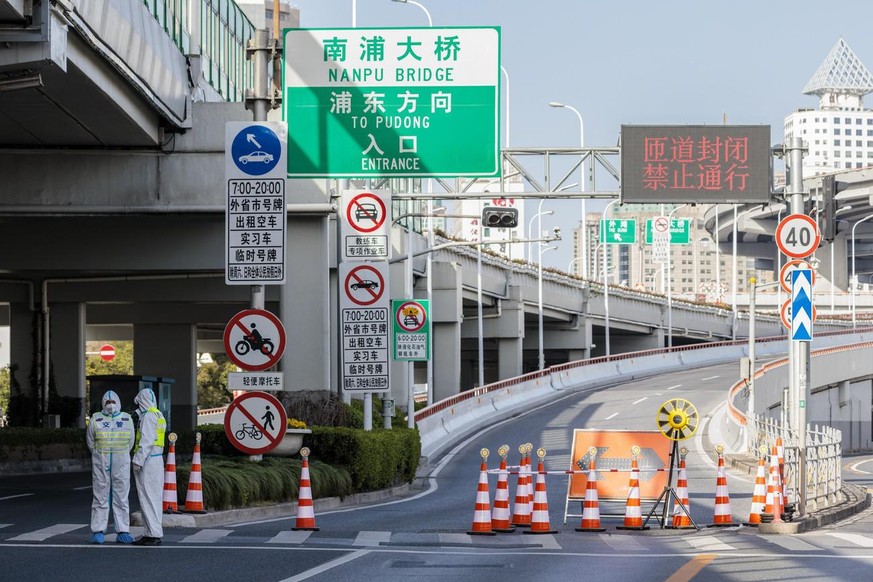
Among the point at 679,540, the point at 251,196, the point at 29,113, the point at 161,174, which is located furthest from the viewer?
the point at 161,174

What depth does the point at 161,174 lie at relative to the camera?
2747 cm

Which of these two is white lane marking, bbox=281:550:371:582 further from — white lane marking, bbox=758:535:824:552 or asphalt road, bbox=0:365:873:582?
white lane marking, bbox=758:535:824:552

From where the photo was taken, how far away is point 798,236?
1991 centimetres

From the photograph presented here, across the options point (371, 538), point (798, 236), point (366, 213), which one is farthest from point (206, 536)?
point (366, 213)

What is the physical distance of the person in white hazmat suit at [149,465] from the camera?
1500 cm

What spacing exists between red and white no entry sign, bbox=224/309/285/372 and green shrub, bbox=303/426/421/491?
713 cm

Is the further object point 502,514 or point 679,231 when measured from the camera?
point 679,231

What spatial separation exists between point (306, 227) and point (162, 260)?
480cm

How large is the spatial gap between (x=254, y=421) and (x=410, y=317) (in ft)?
66.8

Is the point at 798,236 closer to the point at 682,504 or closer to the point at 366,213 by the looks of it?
the point at 682,504

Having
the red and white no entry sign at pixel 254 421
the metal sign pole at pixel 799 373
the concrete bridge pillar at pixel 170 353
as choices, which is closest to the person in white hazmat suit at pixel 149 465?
the red and white no entry sign at pixel 254 421

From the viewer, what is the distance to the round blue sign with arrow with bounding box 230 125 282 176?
61.4ft

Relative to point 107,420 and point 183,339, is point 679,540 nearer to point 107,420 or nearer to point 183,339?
point 107,420

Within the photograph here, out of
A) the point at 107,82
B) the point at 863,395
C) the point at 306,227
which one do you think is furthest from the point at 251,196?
the point at 863,395
